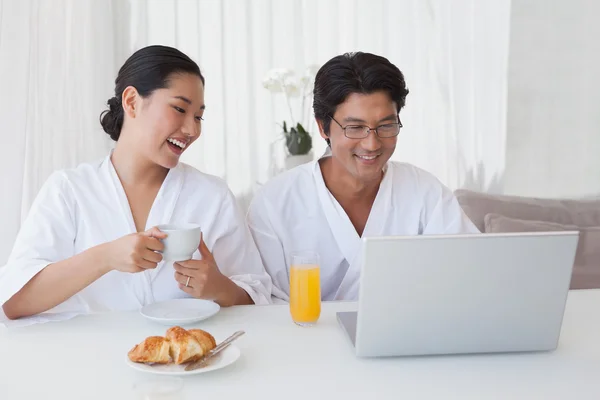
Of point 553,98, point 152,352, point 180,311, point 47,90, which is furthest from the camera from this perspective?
point 553,98

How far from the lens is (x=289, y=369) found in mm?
1119

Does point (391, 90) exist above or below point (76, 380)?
above

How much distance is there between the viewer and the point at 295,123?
3.10 meters

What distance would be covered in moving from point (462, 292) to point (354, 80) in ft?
2.83

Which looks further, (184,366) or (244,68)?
(244,68)

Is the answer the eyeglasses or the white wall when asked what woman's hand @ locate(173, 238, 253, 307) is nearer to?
the eyeglasses

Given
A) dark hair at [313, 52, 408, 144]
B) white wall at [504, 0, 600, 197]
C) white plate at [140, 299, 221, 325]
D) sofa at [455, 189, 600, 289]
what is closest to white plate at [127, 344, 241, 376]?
white plate at [140, 299, 221, 325]

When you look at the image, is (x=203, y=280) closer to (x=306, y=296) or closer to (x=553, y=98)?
(x=306, y=296)

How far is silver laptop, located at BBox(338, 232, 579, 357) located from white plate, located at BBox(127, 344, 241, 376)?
23cm

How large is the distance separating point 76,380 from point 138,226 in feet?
2.08

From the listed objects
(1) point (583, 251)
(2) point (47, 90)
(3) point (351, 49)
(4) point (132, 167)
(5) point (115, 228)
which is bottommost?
(1) point (583, 251)

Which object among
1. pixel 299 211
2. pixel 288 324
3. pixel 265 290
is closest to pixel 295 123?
pixel 299 211

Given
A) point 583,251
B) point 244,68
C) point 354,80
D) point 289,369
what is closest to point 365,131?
point 354,80

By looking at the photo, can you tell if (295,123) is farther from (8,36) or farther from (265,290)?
(265,290)
